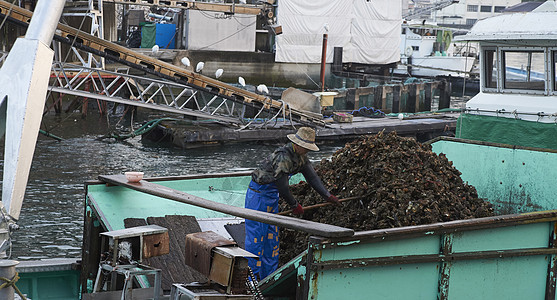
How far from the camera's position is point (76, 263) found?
24.9ft

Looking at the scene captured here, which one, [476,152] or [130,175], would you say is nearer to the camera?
[130,175]

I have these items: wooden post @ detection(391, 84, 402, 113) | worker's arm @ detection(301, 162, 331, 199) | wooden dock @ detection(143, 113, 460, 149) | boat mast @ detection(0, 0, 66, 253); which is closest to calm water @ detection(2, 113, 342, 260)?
wooden dock @ detection(143, 113, 460, 149)

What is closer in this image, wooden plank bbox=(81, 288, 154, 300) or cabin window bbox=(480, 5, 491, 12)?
wooden plank bbox=(81, 288, 154, 300)

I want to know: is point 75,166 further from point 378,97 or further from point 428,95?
point 428,95

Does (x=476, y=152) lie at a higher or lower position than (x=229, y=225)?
higher

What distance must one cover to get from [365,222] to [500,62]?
585 centimetres

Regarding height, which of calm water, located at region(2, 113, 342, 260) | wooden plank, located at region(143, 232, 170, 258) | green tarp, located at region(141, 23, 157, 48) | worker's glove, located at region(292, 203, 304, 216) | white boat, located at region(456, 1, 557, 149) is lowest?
calm water, located at region(2, 113, 342, 260)

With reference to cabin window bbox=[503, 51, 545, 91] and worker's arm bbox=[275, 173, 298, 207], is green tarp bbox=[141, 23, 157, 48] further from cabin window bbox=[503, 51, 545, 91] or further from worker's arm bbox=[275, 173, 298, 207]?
worker's arm bbox=[275, 173, 298, 207]

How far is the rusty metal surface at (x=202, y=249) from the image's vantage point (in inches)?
215

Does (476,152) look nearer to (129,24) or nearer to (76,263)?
(76,263)

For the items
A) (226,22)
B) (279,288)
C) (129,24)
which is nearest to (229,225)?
(279,288)

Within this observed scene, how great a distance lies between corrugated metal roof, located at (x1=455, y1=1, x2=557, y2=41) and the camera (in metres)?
10.8

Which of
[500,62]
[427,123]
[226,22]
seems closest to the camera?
[500,62]

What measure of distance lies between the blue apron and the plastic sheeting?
3327 centimetres
